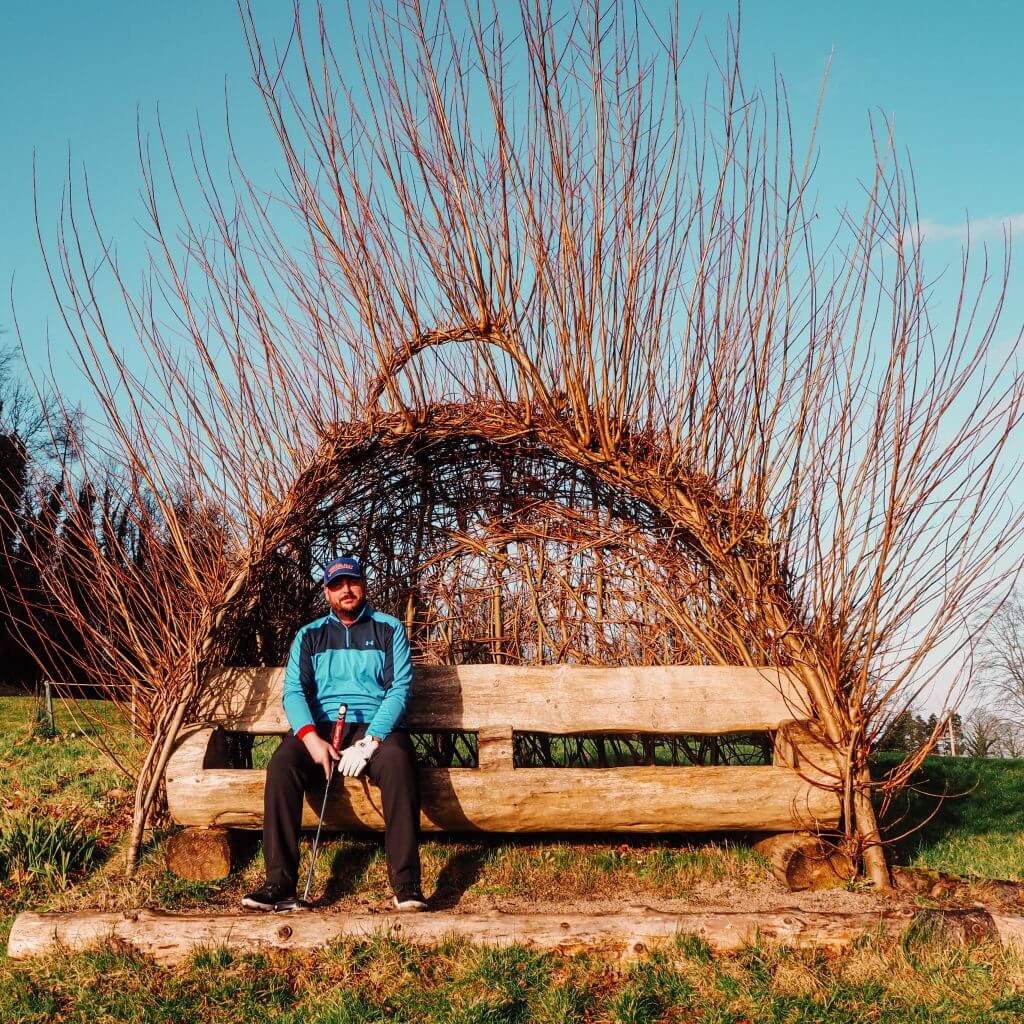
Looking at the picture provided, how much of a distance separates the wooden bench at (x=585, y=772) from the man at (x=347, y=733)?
0.34 meters

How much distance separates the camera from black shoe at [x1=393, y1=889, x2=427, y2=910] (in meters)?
4.15

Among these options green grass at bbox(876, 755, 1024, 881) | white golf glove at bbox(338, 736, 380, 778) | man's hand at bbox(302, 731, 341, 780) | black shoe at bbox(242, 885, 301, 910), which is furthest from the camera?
green grass at bbox(876, 755, 1024, 881)

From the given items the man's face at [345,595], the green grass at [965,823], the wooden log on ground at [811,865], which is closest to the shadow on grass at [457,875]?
the man's face at [345,595]

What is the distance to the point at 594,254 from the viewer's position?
4.80m

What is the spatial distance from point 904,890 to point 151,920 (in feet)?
12.6

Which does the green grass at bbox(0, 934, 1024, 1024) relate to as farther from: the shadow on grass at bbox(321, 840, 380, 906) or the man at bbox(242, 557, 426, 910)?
the shadow on grass at bbox(321, 840, 380, 906)

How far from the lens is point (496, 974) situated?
11.7 ft

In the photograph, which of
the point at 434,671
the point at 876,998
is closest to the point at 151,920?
the point at 434,671

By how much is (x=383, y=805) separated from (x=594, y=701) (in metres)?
1.39

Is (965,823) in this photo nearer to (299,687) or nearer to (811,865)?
(811,865)

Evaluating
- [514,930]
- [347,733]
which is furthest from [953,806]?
[347,733]

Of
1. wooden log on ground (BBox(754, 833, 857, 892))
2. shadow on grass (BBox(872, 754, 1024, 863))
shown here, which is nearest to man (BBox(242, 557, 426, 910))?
wooden log on ground (BBox(754, 833, 857, 892))

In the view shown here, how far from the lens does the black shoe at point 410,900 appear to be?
4148mm

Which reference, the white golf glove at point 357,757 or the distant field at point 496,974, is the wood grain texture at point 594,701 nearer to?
the white golf glove at point 357,757
